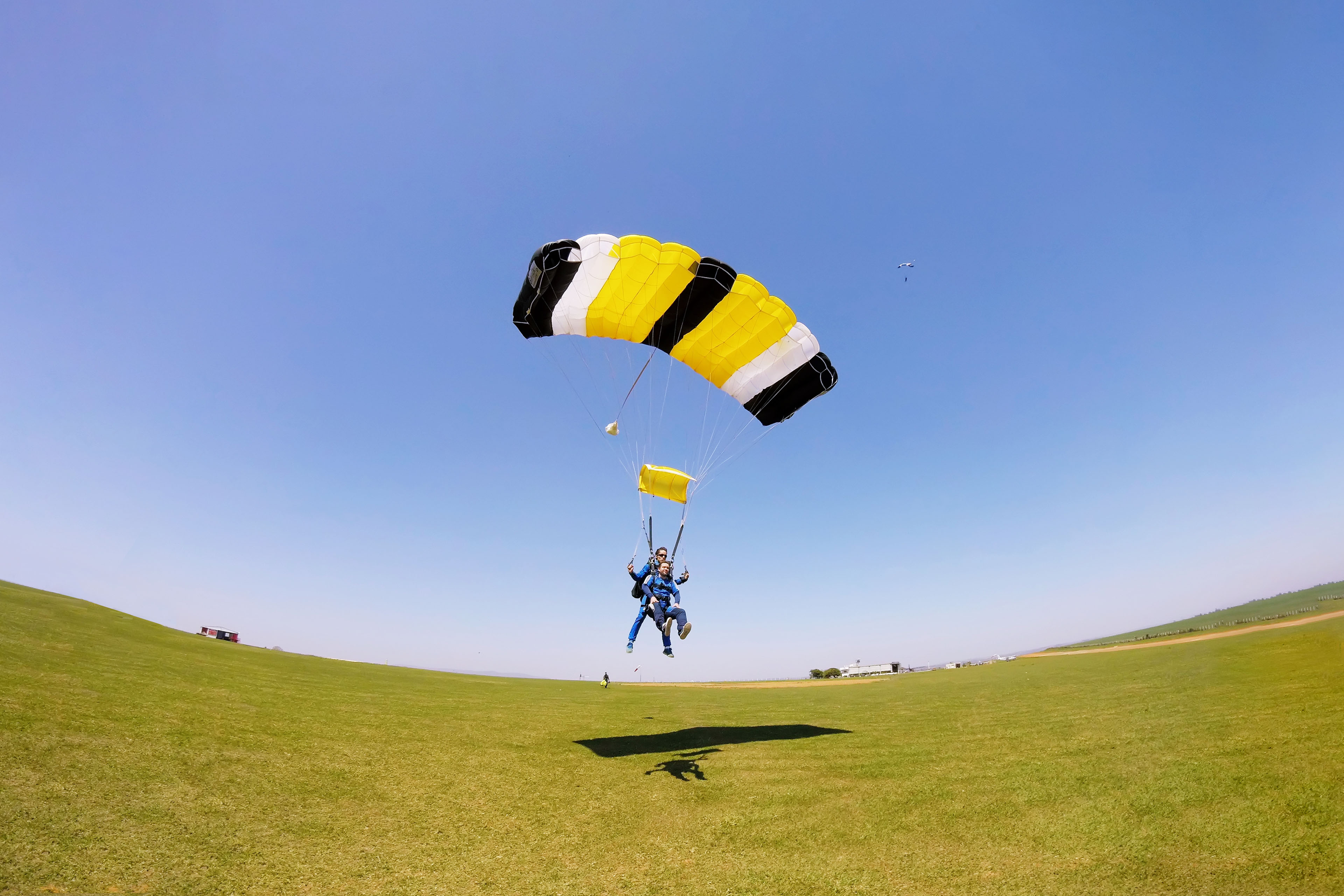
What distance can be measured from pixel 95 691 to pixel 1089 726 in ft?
60.6

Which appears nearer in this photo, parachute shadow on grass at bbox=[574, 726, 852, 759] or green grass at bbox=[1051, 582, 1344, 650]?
parachute shadow on grass at bbox=[574, 726, 852, 759]

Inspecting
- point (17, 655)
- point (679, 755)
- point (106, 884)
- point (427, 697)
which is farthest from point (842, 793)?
point (17, 655)

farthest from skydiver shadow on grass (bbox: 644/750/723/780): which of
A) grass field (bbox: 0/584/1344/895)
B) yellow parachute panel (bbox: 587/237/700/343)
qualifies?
yellow parachute panel (bbox: 587/237/700/343)

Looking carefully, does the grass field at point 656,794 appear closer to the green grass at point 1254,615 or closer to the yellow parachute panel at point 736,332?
the yellow parachute panel at point 736,332

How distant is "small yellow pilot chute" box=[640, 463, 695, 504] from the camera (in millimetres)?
12695

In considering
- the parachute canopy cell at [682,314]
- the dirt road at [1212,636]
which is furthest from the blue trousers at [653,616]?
the dirt road at [1212,636]

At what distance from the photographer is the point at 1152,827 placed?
19.8 ft

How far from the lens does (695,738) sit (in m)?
11.9

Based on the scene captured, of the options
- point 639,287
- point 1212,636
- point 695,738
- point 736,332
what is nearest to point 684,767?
point 695,738

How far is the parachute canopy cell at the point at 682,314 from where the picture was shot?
11297 mm

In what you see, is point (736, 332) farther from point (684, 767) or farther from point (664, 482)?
point (684, 767)

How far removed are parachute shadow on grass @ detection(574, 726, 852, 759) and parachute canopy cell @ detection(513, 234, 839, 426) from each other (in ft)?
24.3

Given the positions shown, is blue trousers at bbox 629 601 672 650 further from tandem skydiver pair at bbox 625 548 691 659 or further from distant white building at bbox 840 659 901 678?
distant white building at bbox 840 659 901 678

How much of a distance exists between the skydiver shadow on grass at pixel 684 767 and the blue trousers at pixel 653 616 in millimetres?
2016
